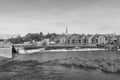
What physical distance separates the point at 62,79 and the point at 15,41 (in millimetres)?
126809

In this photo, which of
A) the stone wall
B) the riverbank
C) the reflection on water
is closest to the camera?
the reflection on water

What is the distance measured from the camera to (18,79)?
60.0ft

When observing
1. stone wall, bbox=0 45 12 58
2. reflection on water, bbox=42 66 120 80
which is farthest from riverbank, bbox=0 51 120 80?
stone wall, bbox=0 45 12 58

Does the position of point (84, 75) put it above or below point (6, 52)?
below

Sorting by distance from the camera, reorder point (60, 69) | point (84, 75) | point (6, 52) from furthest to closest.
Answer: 1. point (6, 52)
2. point (60, 69)
3. point (84, 75)

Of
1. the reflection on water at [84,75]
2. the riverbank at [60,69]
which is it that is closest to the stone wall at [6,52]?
the riverbank at [60,69]

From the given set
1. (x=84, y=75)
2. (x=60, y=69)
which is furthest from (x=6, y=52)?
(x=84, y=75)

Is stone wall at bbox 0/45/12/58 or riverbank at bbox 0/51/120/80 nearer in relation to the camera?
riverbank at bbox 0/51/120/80

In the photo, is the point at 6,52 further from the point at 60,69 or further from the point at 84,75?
the point at 84,75

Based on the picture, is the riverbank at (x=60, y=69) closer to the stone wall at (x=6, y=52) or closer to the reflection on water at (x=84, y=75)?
the reflection on water at (x=84, y=75)

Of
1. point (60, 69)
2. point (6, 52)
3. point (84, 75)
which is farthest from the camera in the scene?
point (6, 52)

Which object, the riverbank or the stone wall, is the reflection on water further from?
the stone wall

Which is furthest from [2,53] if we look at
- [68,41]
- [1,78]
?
[68,41]

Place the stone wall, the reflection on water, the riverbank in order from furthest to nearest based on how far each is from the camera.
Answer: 1. the stone wall
2. the riverbank
3. the reflection on water
